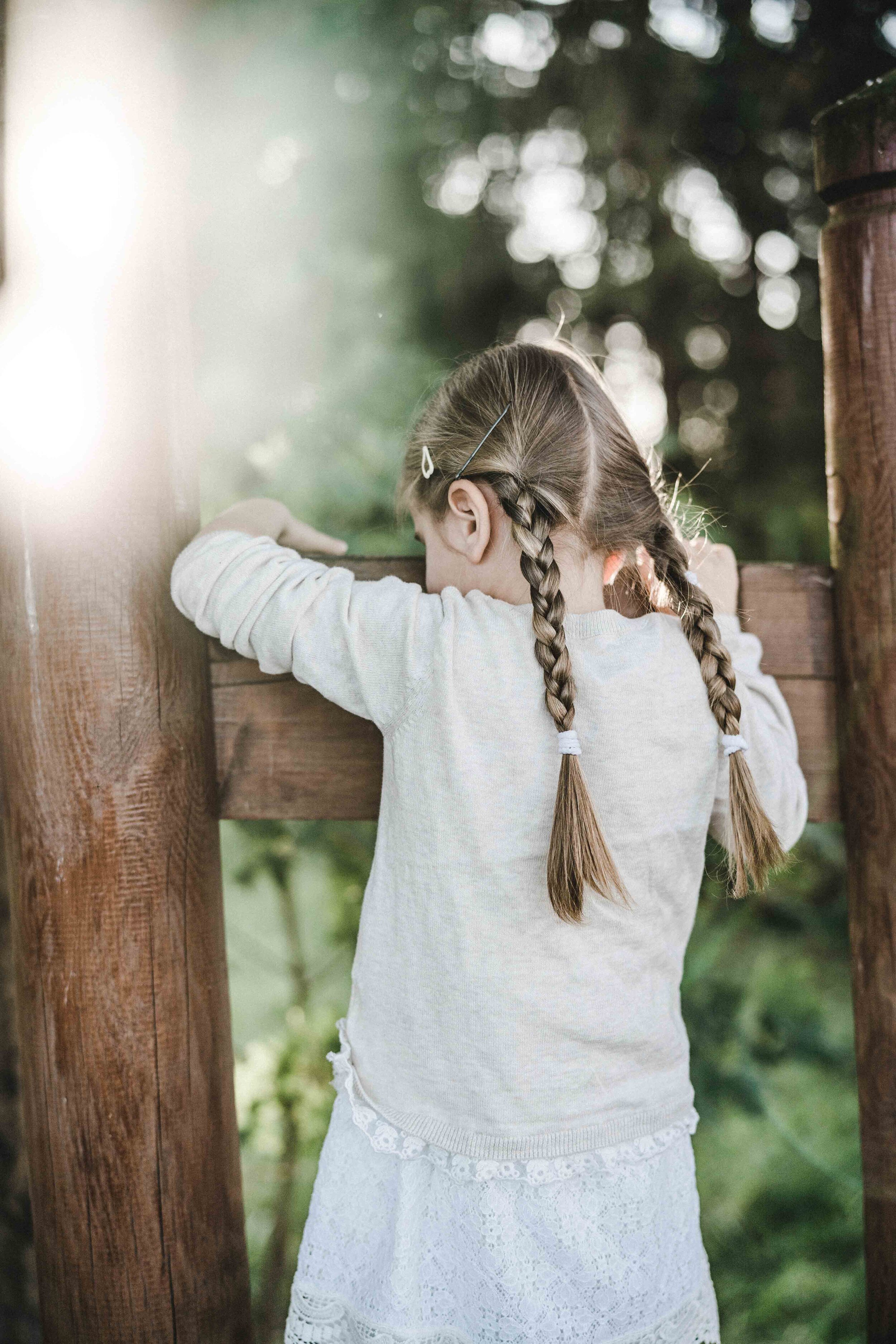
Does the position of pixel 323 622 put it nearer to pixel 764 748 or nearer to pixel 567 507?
pixel 567 507

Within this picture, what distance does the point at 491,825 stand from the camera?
1199 millimetres

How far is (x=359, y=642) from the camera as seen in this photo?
119 cm

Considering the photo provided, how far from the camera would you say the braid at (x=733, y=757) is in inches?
48.3

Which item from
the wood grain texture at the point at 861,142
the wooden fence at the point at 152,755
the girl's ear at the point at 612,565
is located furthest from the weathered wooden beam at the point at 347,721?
the wood grain texture at the point at 861,142

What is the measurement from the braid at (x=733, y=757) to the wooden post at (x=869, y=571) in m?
0.23

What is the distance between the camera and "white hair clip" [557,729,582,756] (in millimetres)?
1137

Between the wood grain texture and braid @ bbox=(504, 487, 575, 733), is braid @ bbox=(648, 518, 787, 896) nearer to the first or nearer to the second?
braid @ bbox=(504, 487, 575, 733)

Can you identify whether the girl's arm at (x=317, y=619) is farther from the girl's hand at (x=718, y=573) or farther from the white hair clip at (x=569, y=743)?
the girl's hand at (x=718, y=573)

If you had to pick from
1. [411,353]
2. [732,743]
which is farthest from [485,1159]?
[411,353]

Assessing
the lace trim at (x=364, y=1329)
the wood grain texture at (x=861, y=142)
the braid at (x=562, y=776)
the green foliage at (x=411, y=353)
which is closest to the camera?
the braid at (x=562, y=776)

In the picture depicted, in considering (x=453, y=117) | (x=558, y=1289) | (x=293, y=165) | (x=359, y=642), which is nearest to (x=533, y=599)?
(x=359, y=642)

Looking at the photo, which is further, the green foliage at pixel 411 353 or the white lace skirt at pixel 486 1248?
the green foliage at pixel 411 353

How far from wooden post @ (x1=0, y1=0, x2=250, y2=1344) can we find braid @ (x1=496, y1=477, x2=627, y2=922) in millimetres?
534

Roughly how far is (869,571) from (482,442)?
0.60 meters
